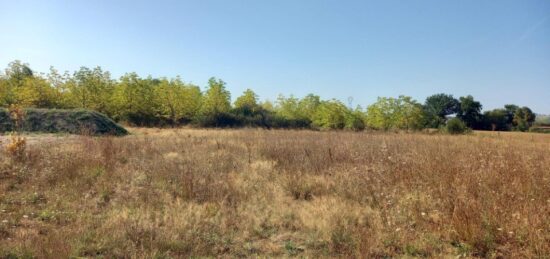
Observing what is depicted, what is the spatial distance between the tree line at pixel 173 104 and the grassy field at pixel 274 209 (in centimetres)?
2394

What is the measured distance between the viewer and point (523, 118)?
65.1 m

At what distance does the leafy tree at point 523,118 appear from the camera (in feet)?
195

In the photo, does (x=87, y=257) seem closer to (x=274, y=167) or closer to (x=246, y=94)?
(x=274, y=167)

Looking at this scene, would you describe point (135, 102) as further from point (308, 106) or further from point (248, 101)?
point (308, 106)

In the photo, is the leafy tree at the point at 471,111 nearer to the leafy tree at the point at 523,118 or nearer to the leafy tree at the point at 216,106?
the leafy tree at the point at 523,118

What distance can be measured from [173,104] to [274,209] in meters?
Result: 33.0

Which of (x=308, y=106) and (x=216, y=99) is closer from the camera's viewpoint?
(x=216, y=99)

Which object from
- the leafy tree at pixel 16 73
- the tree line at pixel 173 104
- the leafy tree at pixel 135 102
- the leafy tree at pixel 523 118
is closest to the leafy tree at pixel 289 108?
the tree line at pixel 173 104

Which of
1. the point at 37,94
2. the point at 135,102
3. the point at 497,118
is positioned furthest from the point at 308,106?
the point at 497,118

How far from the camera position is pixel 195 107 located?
3716 cm

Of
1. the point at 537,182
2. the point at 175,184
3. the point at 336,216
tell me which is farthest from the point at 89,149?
the point at 537,182

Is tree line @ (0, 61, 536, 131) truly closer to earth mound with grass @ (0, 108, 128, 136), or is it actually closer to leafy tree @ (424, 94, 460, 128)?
earth mound with grass @ (0, 108, 128, 136)

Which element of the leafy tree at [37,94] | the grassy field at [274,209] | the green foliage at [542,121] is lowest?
the grassy field at [274,209]

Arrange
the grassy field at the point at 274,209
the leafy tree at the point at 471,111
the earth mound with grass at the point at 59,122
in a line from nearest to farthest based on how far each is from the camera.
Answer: the grassy field at the point at 274,209, the earth mound with grass at the point at 59,122, the leafy tree at the point at 471,111
